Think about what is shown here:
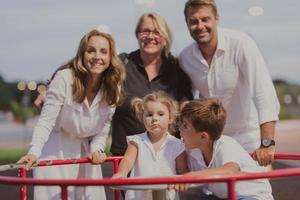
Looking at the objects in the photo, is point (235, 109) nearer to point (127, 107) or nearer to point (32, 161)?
point (127, 107)

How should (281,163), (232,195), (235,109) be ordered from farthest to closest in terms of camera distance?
1. (281,163)
2. (235,109)
3. (232,195)

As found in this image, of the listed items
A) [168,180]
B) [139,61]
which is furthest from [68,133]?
[168,180]

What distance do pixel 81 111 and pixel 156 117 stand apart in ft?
2.08

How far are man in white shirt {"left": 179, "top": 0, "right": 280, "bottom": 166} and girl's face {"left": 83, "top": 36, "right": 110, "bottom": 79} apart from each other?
673 mm

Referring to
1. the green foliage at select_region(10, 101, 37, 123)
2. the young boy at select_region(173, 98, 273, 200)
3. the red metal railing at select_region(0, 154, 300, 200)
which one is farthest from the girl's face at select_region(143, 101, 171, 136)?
the green foliage at select_region(10, 101, 37, 123)

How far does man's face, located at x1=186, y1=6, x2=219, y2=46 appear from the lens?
16.9 feet

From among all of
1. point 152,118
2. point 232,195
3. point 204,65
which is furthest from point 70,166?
point 232,195

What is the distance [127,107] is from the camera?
5348 mm

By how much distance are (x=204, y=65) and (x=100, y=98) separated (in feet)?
2.70

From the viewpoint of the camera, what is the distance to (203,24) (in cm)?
514

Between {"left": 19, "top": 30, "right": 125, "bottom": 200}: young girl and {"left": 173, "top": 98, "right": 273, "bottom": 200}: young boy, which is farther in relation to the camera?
{"left": 19, "top": 30, "right": 125, "bottom": 200}: young girl

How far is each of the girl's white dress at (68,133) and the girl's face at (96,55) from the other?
6.2 inches

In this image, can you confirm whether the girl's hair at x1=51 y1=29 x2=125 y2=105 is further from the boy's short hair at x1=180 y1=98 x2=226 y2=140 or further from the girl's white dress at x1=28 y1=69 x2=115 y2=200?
the boy's short hair at x1=180 y1=98 x2=226 y2=140

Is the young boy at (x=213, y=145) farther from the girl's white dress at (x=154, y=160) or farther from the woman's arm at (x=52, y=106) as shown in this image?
the woman's arm at (x=52, y=106)
